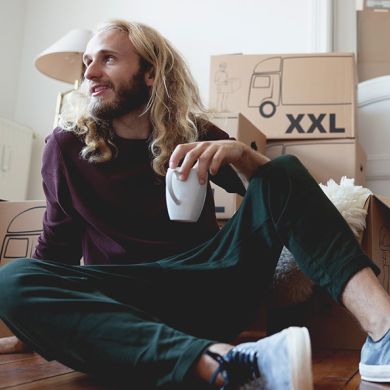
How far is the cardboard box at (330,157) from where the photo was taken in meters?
1.67

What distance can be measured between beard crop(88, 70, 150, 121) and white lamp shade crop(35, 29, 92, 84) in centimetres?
93

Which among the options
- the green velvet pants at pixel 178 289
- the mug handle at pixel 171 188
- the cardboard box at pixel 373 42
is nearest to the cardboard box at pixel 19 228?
the green velvet pants at pixel 178 289

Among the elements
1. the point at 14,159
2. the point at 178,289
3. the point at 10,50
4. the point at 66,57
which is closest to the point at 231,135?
the point at 178,289

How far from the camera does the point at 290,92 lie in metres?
1.75

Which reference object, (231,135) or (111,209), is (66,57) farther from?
(111,209)

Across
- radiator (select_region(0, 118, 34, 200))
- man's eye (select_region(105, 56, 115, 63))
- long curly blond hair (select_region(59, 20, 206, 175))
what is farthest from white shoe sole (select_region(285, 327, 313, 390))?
radiator (select_region(0, 118, 34, 200))

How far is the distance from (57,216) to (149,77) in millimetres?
366

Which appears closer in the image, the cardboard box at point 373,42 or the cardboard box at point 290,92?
the cardboard box at point 290,92

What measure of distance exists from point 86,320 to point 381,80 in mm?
1669

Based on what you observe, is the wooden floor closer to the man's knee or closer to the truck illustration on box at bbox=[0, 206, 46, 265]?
the man's knee

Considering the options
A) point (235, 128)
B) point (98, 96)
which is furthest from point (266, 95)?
point (98, 96)

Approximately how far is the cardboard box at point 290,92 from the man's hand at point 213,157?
738mm

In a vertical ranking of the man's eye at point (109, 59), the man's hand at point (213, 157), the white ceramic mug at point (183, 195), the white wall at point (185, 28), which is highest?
the white wall at point (185, 28)

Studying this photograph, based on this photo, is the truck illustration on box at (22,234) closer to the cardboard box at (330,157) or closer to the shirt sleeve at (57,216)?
the shirt sleeve at (57,216)
